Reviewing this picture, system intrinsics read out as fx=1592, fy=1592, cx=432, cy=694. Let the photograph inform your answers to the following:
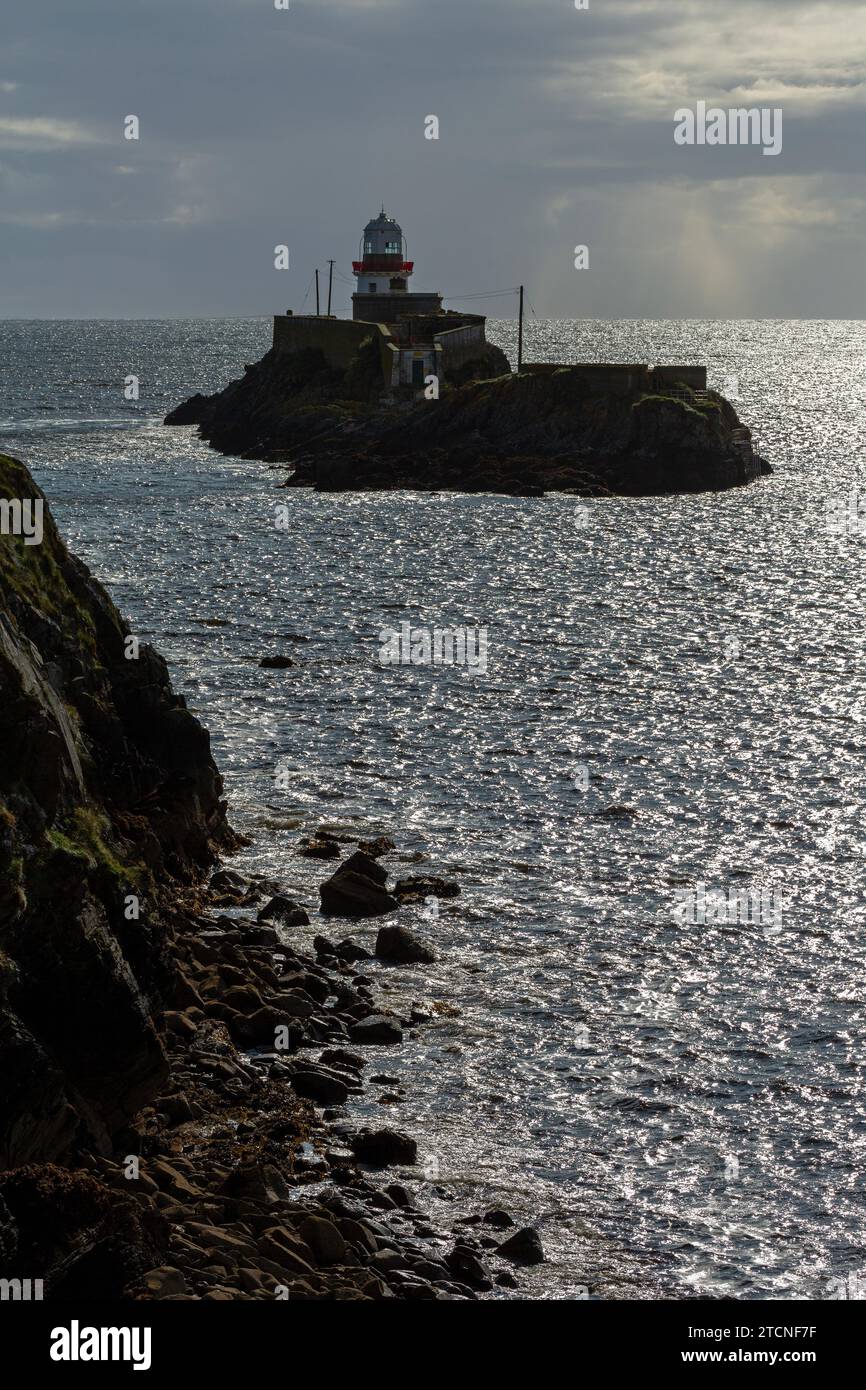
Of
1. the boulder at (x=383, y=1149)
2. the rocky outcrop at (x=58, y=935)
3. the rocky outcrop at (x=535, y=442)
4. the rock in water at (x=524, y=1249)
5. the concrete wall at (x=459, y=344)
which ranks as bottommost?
the rock in water at (x=524, y=1249)

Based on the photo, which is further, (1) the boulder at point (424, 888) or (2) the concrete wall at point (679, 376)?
(2) the concrete wall at point (679, 376)

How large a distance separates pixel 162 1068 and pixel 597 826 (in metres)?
14.4

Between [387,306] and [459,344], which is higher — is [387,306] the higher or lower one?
the higher one

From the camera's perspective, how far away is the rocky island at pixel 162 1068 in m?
14.2

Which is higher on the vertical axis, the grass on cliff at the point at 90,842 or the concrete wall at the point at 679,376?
the concrete wall at the point at 679,376

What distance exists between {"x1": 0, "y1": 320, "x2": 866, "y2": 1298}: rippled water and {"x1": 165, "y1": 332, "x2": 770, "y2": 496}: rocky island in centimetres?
1787

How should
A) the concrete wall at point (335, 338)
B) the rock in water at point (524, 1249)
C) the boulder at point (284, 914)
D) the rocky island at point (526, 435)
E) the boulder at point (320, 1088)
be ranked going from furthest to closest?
the concrete wall at point (335, 338) < the rocky island at point (526, 435) < the boulder at point (284, 914) < the boulder at point (320, 1088) < the rock in water at point (524, 1249)

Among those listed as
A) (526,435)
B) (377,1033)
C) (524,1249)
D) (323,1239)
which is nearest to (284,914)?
(377,1033)

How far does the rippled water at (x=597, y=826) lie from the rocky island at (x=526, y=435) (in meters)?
17.9

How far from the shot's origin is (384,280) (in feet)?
377

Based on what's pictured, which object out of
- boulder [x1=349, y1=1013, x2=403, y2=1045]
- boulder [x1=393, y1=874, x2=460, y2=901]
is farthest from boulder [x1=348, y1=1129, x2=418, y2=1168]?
boulder [x1=393, y1=874, x2=460, y2=901]

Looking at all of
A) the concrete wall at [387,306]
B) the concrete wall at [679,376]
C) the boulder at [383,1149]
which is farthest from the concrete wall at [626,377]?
the boulder at [383,1149]

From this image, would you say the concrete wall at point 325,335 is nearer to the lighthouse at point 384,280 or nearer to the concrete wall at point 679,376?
the lighthouse at point 384,280

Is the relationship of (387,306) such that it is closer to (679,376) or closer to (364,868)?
(679,376)
